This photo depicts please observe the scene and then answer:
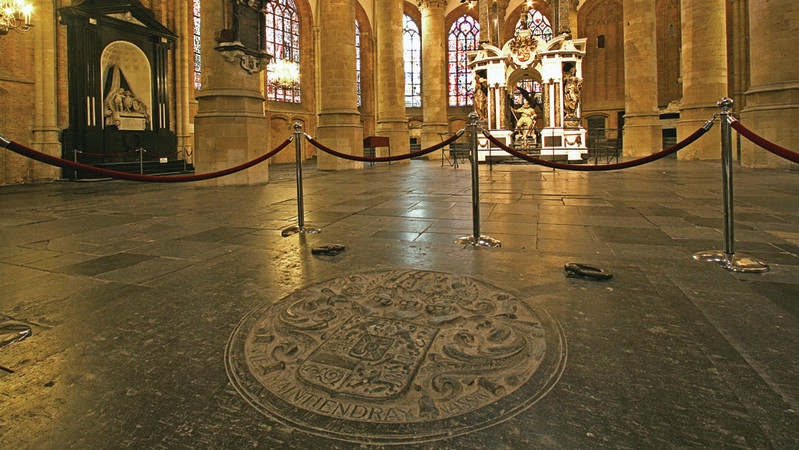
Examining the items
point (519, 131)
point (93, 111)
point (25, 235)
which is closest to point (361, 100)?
point (519, 131)

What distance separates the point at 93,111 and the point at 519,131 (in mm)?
15745

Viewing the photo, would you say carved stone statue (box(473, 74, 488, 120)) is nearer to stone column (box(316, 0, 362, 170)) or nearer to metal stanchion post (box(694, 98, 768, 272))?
stone column (box(316, 0, 362, 170))

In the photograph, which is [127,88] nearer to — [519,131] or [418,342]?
[519,131]

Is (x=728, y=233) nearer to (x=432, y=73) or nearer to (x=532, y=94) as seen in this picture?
(x=532, y=94)

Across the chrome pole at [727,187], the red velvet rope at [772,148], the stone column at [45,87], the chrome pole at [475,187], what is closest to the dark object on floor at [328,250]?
the chrome pole at [475,187]

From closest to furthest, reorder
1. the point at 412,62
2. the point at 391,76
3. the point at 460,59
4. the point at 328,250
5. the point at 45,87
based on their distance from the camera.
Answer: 1. the point at 328,250
2. the point at 45,87
3. the point at 391,76
4. the point at 412,62
5. the point at 460,59

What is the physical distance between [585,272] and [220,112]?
370 inches

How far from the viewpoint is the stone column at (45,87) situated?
13.3 meters

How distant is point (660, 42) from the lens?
2889 centimetres

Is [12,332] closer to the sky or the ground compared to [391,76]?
closer to the ground

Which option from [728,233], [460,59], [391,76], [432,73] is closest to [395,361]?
[728,233]

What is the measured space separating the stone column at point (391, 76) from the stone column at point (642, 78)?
1000 cm

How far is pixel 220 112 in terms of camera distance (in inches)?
395

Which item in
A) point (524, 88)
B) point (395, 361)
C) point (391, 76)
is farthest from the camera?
point (391, 76)
